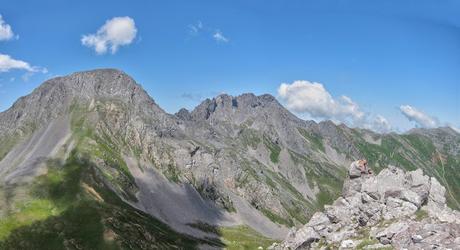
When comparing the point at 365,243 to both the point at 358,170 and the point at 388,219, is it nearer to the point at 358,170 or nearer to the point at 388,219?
the point at 388,219

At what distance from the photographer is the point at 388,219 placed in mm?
69188

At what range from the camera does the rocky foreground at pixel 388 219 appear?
56.6 metres

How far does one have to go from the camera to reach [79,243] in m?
180

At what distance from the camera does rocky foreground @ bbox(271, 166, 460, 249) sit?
186 ft

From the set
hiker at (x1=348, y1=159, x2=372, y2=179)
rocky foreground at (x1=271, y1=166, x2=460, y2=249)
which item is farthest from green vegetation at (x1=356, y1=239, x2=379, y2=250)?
hiker at (x1=348, y1=159, x2=372, y2=179)

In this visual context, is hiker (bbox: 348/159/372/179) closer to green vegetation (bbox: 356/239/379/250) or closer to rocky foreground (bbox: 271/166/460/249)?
rocky foreground (bbox: 271/166/460/249)

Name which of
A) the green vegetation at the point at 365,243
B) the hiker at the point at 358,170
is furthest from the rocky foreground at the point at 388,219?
the hiker at the point at 358,170

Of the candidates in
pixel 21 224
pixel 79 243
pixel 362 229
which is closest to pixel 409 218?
pixel 362 229

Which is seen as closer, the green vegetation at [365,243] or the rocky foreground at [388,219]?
the rocky foreground at [388,219]

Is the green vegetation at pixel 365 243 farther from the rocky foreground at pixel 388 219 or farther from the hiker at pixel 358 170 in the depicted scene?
the hiker at pixel 358 170

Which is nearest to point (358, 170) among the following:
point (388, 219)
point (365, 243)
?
point (388, 219)

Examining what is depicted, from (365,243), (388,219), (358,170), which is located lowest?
(365,243)

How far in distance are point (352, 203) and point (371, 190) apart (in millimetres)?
3722

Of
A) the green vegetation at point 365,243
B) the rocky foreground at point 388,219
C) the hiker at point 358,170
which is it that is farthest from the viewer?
the hiker at point 358,170
